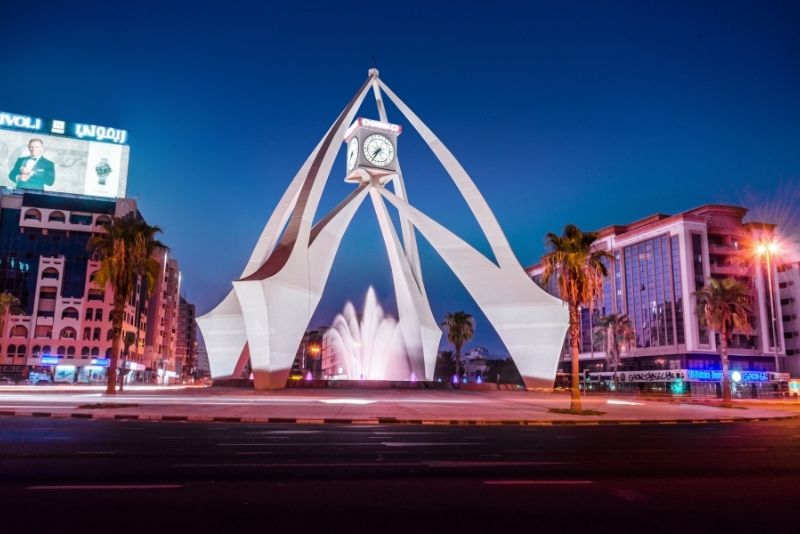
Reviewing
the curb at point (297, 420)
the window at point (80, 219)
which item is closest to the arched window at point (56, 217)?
the window at point (80, 219)

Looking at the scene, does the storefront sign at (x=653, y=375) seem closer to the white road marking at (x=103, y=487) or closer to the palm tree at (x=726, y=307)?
the palm tree at (x=726, y=307)

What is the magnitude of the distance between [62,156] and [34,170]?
4.20 meters

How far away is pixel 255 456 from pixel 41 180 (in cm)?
9625

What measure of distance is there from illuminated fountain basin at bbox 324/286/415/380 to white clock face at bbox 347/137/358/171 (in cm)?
1113

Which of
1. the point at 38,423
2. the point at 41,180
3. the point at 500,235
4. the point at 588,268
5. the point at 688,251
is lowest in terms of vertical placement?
the point at 38,423

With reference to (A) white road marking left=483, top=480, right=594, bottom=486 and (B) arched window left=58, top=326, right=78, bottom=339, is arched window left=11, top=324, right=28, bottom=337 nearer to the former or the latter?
(B) arched window left=58, top=326, right=78, bottom=339

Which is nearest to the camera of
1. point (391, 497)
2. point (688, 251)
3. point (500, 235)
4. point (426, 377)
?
point (391, 497)

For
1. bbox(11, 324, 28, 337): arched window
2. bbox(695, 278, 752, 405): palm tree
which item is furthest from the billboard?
bbox(695, 278, 752, 405): palm tree

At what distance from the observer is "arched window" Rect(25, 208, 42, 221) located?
93.1 metres

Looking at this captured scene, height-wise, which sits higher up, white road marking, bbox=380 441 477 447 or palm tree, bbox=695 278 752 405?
palm tree, bbox=695 278 752 405

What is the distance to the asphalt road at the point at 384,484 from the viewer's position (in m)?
6.36

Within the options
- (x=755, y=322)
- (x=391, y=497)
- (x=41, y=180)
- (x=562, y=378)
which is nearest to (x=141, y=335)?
(x=41, y=180)

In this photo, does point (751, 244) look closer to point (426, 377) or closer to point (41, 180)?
point (426, 377)

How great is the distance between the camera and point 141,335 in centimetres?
11325
